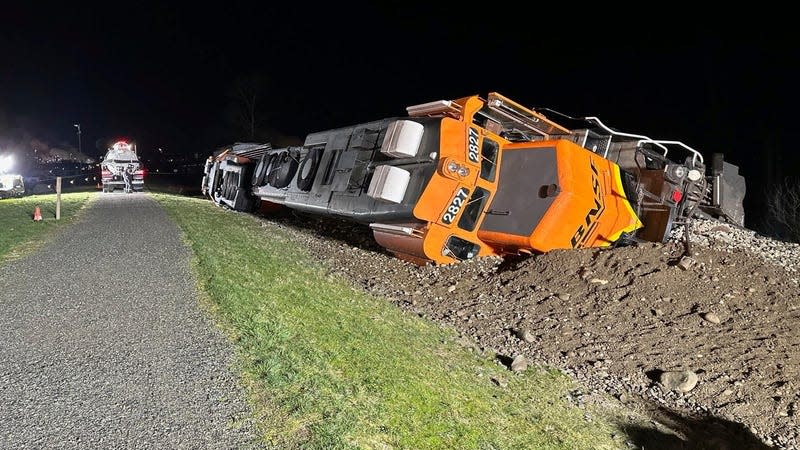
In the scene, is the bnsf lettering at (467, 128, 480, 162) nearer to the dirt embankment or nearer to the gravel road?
the dirt embankment

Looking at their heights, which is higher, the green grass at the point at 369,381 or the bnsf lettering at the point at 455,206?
the bnsf lettering at the point at 455,206

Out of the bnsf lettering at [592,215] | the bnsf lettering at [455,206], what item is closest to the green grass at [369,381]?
the bnsf lettering at [455,206]

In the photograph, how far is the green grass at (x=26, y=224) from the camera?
8.81 m

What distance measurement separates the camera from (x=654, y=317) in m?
7.03

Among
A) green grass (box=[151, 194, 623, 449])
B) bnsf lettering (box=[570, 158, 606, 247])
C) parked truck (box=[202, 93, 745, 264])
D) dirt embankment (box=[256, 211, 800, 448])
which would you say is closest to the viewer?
green grass (box=[151, 194, 623, 449])

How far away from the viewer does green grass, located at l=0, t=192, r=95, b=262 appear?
28.9 ft

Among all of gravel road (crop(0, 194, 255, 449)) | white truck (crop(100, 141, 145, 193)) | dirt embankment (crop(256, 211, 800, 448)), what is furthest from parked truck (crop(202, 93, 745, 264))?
white truck (crop(100, 141, 145, 193))

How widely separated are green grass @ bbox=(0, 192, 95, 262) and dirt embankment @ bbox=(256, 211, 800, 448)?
509cm

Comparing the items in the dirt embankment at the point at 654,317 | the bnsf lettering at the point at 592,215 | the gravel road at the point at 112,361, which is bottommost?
the gravel road at the point at 112,361

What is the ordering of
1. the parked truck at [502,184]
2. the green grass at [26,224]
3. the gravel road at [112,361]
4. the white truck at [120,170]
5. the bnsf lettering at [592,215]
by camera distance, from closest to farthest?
the gravel road at [112,361] → the parked truck at [502,184] → the bnsf lettering at [592,215] → the green grass at [26,224] → the white truck at [120,170]

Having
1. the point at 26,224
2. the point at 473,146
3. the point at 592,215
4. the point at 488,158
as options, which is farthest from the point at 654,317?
the point at 26,224

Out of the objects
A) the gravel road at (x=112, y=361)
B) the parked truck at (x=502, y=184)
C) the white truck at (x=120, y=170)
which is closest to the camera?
the gravel road at (x=112, y=361)

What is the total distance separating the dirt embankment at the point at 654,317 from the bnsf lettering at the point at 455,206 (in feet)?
3.39

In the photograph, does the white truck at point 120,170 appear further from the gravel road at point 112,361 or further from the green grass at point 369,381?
the green grass at point 369,381
